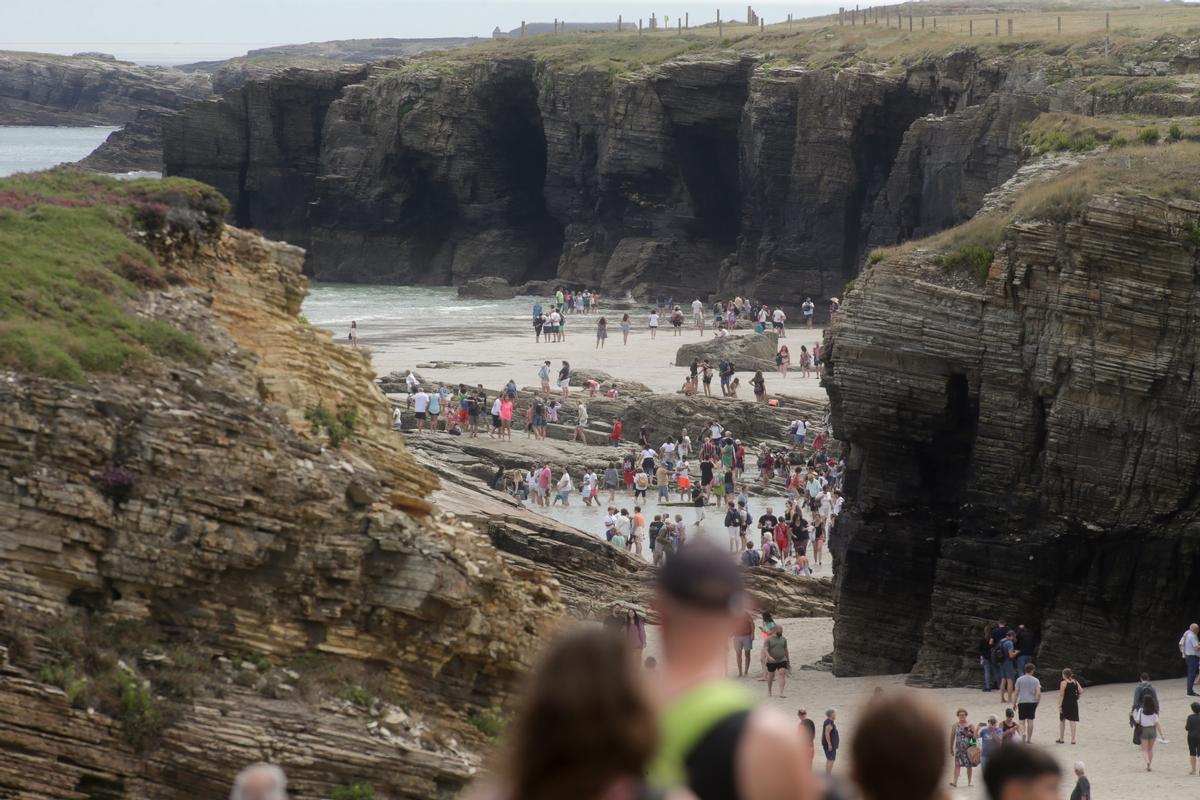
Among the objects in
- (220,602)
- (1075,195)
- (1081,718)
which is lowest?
(1081,718)

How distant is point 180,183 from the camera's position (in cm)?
2211

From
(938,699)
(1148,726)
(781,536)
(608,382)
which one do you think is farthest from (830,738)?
(608,382)

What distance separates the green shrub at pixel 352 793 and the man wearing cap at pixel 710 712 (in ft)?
38.9

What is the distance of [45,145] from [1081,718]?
16982 cm

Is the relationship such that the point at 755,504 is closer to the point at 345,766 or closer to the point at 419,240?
the point at 345,766

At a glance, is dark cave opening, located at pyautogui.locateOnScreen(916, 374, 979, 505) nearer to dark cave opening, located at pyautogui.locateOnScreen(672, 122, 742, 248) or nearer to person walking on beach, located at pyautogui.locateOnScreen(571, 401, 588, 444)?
person walking on beach, located at pyautogui.locateOnScreen(571, 401, 588, 444)

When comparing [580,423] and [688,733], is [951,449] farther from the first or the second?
[688,733]

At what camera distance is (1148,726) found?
786 inches

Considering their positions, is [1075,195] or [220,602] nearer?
[220,602]

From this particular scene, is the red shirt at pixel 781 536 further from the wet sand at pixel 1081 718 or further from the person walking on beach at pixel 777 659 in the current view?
the person walking on beach at pixel 777 659

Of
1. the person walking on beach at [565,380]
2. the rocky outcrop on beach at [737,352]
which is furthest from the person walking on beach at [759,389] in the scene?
the person walking on beach at [565,380]

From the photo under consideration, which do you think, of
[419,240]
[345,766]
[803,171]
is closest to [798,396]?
[803,171]

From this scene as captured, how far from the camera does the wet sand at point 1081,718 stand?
19.4 m

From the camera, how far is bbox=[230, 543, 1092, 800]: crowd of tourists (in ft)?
11.8
